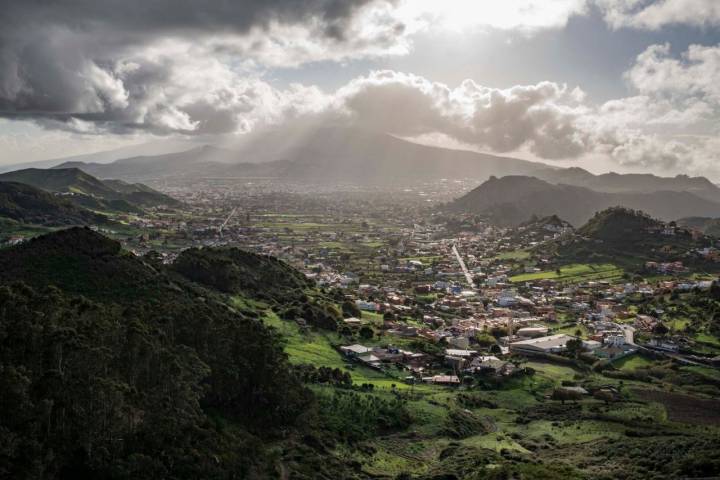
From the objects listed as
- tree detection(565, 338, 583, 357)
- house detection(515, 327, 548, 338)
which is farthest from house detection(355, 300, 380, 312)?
tree detection(565, 338, 583, 357)

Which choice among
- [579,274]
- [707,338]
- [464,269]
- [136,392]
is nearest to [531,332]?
[707,338]

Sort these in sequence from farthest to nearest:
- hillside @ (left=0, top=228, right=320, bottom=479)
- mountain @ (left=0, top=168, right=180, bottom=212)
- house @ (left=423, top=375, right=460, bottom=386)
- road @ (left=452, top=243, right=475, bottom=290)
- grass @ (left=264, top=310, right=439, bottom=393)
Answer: mountain @ (left=0, top=168, right=180, bottom=212) → road @ (left=452, top=243, right=475, bottom=290) → house @ (left=423, top=375, right=460, bottom=386) → grass @ (left=264, top=310, right=439, bottom=393) → hillside @ (left=0, top=228, right=320, bottom=479)

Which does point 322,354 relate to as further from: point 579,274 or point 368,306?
point 579,274

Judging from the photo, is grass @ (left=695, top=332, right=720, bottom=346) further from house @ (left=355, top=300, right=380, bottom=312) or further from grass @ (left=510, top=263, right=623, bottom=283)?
house @ (left=355, top=300, right=380, bottom=312)

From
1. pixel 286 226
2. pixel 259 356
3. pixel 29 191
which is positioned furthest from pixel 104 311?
pixel 286 226

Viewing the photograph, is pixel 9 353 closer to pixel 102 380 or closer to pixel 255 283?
pixel 102 380

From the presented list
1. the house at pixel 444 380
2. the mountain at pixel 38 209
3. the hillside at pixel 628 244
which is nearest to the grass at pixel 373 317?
the house at pixel 444 380
